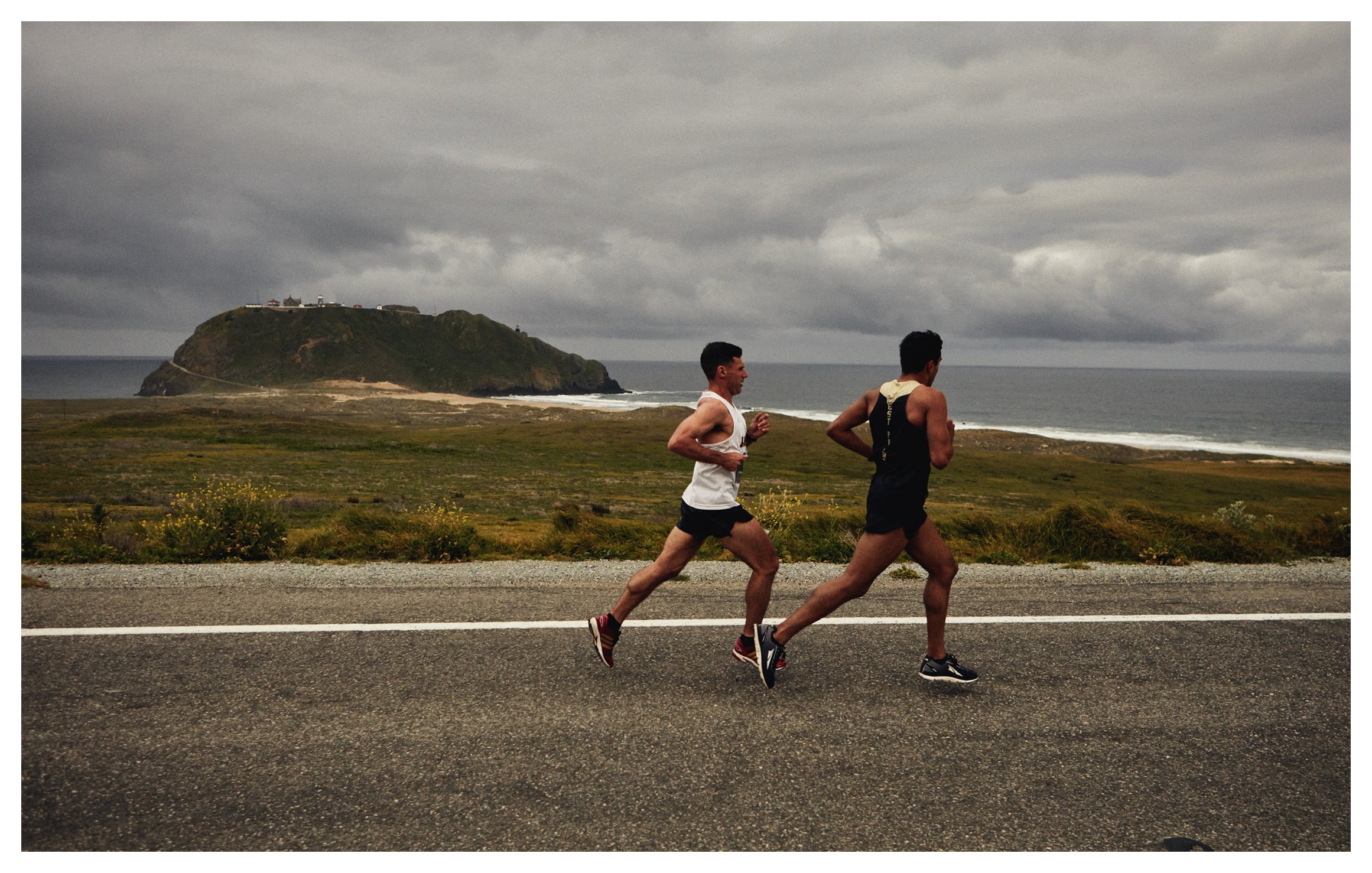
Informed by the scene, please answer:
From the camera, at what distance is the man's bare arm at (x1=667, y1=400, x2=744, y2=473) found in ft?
15.3

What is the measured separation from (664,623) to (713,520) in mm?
1303

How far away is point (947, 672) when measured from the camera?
4617 millimetres

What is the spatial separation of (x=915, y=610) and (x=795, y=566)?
2151 millimetres

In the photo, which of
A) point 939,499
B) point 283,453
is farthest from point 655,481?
point 283,453

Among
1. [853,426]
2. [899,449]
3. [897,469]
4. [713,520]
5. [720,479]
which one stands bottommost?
[713,520]

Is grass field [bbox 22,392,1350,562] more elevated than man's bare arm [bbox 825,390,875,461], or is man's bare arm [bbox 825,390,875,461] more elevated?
man's bare arm [bbox 825,390,875,461]

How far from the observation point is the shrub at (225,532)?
8531 millimetres

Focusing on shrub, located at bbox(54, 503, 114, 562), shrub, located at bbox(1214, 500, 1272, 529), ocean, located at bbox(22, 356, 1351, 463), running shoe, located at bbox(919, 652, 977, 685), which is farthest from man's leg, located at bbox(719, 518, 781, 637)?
ocean, located at bbox(22, 356, 1351, 463)

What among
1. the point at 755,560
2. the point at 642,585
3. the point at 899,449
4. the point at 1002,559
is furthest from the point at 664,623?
the point at 1002,559

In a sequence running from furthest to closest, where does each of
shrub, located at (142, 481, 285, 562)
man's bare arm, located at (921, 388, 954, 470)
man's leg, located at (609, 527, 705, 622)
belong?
1. shrub, located at (142, 481, 285, 562)
2. man's leg, located at (609, 527, 705, 622)
3. man's bare arm, located at (921, 388, 954, 470)

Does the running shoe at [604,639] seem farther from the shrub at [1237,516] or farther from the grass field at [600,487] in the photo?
the shrub at [1237,516]

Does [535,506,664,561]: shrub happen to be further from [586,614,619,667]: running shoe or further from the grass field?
[586,614,619,667]: running shoe

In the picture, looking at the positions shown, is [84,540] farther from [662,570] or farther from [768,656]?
[768,656]

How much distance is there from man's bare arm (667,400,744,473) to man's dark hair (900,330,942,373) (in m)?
1.12
